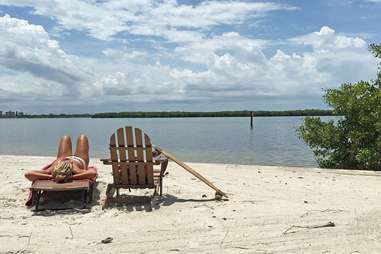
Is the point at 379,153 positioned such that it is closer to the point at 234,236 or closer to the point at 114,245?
the point at 234,236

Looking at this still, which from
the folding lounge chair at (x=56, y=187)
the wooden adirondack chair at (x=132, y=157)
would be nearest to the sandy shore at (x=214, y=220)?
the folding lounge chair at (x=56, y=187)

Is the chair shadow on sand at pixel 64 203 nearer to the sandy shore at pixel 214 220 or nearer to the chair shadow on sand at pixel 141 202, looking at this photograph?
the sandy shore at pixel 214 220

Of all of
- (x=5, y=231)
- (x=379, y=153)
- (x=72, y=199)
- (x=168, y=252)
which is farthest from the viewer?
(x=379, y=153)

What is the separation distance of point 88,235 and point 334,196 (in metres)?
3.66

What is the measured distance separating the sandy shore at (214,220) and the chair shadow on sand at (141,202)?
0.01 meters

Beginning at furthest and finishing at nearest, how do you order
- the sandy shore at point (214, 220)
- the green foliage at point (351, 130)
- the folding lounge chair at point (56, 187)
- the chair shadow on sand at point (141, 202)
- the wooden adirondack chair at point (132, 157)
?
the green foliage at point (351, 130), the wooden adirondack chair at point (132, 157), the chair shadow on sand at point (141, 202), the folding lounge chair at point (56, 187), the sandy shore at point (214, 220)

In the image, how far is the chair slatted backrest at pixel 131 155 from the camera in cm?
650

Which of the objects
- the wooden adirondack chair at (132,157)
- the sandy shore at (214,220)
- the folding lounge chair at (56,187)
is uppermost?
the wooden adirondack chair at (132,157)

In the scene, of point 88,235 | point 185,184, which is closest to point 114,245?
point 88,235

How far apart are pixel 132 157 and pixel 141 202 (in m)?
0.67

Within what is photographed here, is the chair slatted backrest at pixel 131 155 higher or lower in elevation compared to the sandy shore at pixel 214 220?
higher

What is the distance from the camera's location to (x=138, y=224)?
5.57 metres

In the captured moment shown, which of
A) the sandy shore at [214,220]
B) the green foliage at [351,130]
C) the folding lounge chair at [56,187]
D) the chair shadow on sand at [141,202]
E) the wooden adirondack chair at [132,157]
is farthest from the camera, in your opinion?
the green foliage at [351,130]

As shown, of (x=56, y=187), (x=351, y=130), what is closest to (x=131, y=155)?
(x=56, y=187)
